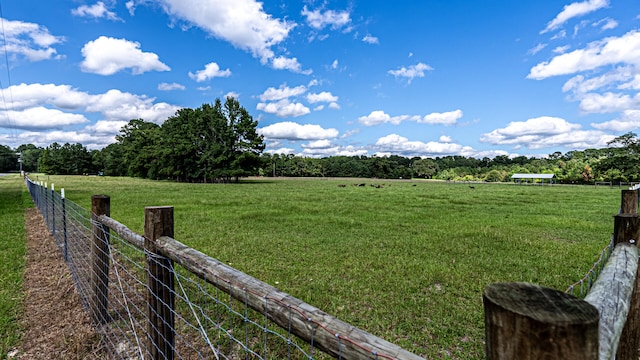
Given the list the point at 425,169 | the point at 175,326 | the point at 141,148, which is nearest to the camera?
the point at 175,326

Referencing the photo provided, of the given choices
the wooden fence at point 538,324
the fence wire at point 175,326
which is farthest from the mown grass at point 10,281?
the wooden fence at point 538,324

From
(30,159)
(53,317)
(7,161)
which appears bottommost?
(53,317)

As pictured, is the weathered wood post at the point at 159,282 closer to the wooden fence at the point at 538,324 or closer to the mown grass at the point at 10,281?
the mown grass at the point at 10,281

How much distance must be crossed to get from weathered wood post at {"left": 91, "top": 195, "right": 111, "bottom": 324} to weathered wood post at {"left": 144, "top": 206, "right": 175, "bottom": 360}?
1.76 m

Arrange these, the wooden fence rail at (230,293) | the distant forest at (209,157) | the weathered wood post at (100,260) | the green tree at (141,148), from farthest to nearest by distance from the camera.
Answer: the green tree at (141,148) → the distant forest at (209,157) → the weathered wood post at (100,260) → the wooden fence rail at (230,293)

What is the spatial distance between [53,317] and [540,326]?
18.1 feet

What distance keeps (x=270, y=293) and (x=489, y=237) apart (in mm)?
9060

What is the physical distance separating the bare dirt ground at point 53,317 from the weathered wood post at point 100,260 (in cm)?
22

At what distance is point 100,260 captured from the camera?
13.3ft

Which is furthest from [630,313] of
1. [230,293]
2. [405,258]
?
[405,258]

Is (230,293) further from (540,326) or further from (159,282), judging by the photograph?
(540,326)

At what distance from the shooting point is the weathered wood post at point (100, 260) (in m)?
4.01

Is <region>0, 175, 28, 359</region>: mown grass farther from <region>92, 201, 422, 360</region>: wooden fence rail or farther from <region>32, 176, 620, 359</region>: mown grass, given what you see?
<region>32, 176, 620, 359</region>: mown grass

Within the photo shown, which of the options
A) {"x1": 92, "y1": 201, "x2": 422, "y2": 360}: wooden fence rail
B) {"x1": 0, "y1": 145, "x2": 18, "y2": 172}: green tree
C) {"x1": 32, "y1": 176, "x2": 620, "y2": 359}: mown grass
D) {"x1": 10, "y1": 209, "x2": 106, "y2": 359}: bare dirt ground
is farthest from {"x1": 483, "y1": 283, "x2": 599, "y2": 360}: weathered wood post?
{"x1": 0, "y1": 145, "x2": 18, "y2": 172}: green tree
